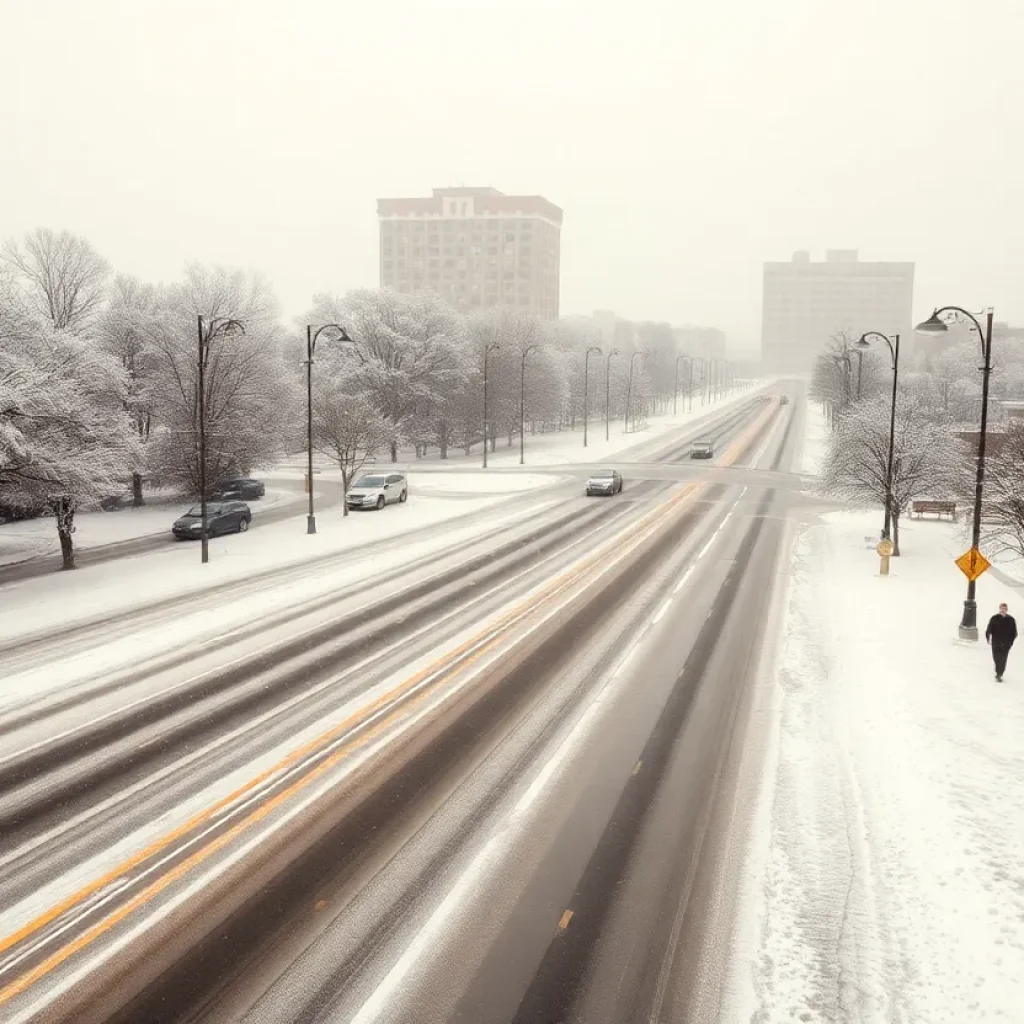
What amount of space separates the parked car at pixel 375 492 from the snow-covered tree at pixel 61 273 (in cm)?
1843

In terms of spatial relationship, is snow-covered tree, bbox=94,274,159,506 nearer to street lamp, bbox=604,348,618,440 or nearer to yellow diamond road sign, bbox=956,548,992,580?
yellow diamond road sign, bbox=956,548,992,580

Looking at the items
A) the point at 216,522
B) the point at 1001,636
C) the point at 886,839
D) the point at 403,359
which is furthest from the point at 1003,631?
the point at 403,359

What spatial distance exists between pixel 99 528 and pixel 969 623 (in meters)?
30.9

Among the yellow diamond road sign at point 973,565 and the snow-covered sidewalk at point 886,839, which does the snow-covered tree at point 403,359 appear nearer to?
the yellow diamond road sign at point 973,565

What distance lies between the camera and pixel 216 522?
3088cm

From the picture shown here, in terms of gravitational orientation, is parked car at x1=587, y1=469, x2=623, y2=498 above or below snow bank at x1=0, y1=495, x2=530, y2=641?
above

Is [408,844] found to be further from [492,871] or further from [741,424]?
[741,424]

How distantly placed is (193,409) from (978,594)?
103 ft

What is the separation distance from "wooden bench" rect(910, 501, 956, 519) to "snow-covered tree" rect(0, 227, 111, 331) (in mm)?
40199

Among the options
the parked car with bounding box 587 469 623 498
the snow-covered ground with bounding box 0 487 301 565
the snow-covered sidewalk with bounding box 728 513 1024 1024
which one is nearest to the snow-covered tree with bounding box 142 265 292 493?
the snow-covered ground with bounding box 0 487 301 565

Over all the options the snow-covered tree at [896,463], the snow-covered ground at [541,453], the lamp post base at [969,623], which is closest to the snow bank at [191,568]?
the snow-covered tree at [896,463]

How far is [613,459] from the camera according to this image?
193ft

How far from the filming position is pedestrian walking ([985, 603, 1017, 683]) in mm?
14148

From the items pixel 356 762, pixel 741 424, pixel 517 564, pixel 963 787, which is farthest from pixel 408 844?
pixel 741 424
